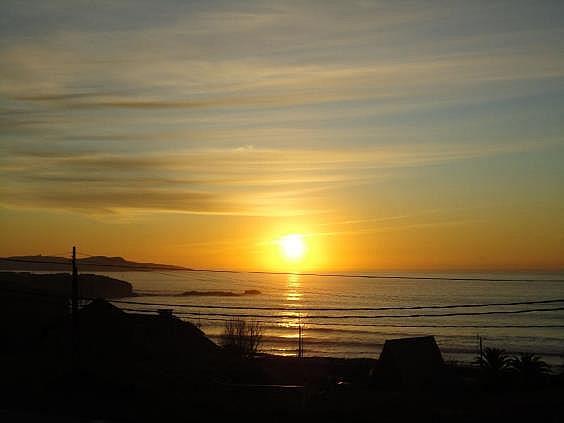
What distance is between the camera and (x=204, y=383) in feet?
77.6

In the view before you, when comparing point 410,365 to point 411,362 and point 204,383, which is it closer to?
point 411,362

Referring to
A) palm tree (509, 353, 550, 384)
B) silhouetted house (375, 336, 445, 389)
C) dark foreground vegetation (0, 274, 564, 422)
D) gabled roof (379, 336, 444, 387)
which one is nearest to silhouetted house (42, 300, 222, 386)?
dark foreground vegetation (0, 274, 564, 422)

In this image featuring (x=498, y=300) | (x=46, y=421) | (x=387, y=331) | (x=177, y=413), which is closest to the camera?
(x=46, y=421)

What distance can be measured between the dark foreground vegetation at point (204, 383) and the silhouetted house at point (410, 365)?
0.18 feet

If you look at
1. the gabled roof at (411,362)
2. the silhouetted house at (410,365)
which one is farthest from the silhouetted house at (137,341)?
the gabled roof at (411,362)

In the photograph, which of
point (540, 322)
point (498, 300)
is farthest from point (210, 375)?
point (498, 300)

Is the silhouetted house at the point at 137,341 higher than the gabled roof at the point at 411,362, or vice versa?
the silhouetted house at the point at 137,341

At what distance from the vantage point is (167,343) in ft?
136

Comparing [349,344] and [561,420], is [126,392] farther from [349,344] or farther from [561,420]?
[349,344]

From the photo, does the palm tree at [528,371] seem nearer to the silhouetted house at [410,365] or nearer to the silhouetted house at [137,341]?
the silhouetted house at [410,365]

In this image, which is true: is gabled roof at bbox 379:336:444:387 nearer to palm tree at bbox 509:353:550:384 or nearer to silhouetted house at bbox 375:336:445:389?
silhouetted house at bbox 375:336:445:389

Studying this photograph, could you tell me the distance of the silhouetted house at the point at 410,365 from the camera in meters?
32.0

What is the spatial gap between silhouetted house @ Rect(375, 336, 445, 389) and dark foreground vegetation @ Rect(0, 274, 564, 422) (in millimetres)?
53

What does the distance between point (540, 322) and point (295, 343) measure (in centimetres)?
3542
